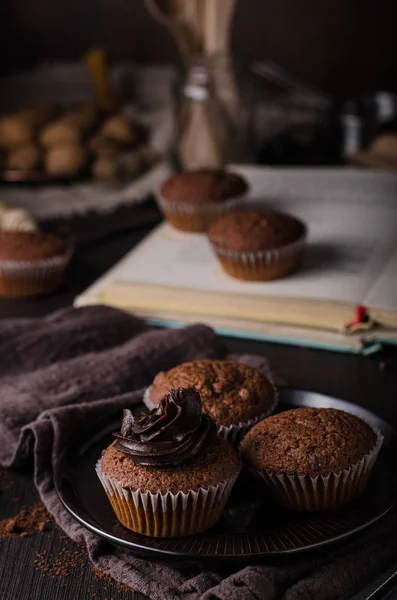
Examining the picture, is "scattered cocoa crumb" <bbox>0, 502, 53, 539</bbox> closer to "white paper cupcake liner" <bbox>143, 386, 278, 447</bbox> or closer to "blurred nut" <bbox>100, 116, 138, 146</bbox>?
"white paper cupcake liner" <bbox>143, 386, 278, 447</bbox>

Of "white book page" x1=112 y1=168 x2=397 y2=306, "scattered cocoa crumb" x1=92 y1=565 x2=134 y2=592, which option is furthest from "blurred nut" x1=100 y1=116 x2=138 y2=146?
"scattered cocoa crumb" x1=92 y1=565 x2=134 y2=592

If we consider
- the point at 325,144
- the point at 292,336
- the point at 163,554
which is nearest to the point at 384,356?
the point at 292,336

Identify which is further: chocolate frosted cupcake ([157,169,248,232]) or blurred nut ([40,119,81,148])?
blurred nut ([40,119,81,148])

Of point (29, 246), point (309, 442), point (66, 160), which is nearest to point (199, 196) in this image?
point (29, 246)

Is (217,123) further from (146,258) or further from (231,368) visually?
(231,368)

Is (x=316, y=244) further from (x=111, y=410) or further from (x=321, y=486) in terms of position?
(x=321, y=486)
